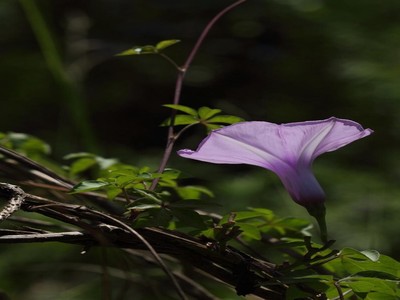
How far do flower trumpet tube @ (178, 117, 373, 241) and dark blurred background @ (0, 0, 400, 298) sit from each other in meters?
0.96

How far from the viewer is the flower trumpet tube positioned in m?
0.75

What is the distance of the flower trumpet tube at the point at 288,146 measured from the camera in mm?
752

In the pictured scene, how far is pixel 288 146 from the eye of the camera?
2.58 ft

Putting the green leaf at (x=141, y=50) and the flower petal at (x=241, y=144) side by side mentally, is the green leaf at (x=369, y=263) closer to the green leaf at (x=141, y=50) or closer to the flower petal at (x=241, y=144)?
the flower petal at (x=241, y=144)

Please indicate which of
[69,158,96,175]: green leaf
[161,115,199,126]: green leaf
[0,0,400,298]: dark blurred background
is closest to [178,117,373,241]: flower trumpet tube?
[161,115,199,126]: green leaf

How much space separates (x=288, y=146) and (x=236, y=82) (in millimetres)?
1847

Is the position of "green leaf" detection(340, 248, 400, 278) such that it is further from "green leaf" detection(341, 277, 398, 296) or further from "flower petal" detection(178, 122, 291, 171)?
"flower petal" detection(178, 122, 291, 171)

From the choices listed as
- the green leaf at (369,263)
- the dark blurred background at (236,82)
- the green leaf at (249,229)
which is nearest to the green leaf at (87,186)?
the green leaf at (249,229)

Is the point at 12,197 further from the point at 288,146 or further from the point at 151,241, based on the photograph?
the point at 288,146

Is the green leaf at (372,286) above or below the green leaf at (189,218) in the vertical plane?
below

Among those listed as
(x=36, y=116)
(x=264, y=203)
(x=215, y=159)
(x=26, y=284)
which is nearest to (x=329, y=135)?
(x=215, y=159)

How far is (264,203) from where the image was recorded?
1.93 metres

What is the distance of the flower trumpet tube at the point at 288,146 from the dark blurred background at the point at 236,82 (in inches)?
37.8

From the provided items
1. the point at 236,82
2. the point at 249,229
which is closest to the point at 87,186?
the point at 249,229
